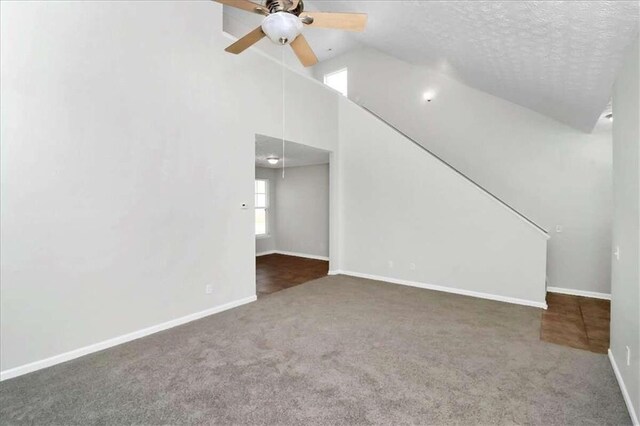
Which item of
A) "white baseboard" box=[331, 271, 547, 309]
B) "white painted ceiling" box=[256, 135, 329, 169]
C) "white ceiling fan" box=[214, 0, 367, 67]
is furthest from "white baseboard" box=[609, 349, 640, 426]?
"white painted ceiling" box=[256, 135, 329, 169]

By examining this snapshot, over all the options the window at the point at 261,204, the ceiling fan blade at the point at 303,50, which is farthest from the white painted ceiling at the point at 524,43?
the window at the point at 261,204

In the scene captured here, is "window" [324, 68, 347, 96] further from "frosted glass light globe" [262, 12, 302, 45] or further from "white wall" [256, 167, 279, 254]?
"frosted glass light globe" [262, 12, 302, 45]

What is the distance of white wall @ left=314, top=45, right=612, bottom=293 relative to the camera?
4824 mm

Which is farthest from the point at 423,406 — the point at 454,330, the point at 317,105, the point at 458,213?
the point at 317,105

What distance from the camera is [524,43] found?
296 cm

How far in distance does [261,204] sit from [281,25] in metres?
6.74

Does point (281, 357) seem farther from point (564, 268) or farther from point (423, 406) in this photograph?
point (564, 268)

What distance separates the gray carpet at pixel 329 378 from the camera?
6.67 ft

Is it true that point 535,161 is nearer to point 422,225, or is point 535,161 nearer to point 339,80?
point 422,225

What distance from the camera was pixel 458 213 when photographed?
16.0 ft

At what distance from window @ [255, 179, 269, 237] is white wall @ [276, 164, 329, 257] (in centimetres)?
38

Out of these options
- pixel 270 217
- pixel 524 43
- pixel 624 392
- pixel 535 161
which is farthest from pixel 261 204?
pixel 624 392

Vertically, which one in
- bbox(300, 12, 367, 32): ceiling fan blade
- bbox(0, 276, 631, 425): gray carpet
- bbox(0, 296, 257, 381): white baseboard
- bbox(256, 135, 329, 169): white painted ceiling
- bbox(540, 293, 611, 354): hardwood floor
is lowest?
bbox(540, 293, 611, 354): hardwood floor

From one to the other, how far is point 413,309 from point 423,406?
207cm
